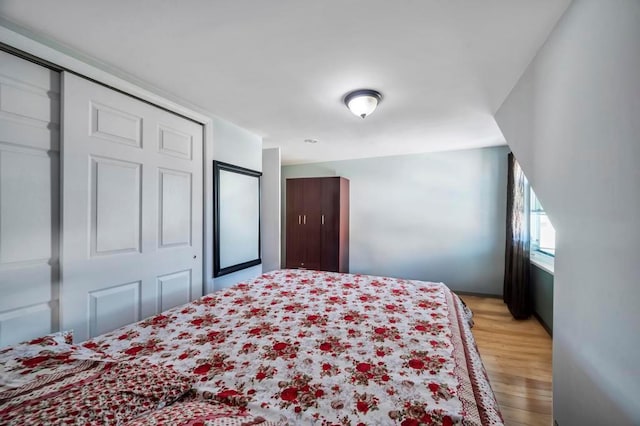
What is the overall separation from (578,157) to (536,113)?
24.4 inches

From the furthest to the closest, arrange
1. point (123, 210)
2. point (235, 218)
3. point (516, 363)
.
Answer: point (235, 218) < point (516, 363) < point (123, 210)

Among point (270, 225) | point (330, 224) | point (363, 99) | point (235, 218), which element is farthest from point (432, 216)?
point (235, 218)

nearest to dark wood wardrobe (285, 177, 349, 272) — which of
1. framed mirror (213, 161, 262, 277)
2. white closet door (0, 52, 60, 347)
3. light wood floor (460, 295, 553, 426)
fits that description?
framed mirror (213, 161, 262, 277)

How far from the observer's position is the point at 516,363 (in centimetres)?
219

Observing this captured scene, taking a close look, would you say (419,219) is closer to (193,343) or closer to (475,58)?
(475,58)

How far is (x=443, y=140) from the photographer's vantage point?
342 centimetres

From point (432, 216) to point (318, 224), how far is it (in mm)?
1846

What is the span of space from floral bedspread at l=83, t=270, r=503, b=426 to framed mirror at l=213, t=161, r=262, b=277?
0.78 meters

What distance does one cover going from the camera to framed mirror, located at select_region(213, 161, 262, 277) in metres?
2.55

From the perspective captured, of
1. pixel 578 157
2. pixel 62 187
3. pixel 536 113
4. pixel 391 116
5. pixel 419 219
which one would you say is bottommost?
pixel 419 219

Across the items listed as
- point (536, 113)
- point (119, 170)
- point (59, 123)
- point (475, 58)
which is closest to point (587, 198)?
point (536, 113)

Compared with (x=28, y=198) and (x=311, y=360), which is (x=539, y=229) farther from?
(x=28, y=198)

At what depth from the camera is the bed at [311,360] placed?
2.68ft

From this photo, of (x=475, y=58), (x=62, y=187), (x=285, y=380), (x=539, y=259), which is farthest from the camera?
(x=539, y=259)
